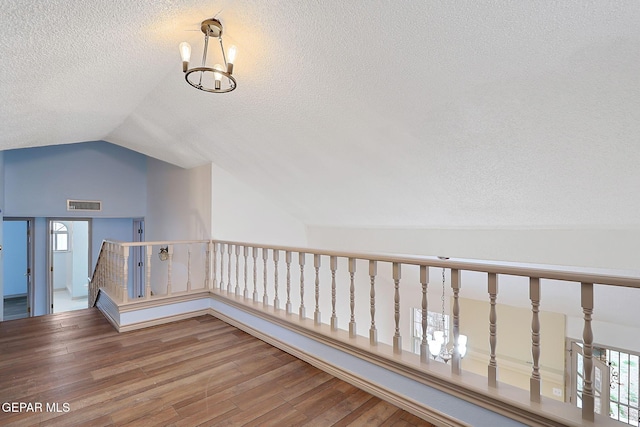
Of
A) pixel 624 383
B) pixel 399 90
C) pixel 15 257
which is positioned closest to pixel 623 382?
pixel 624 383

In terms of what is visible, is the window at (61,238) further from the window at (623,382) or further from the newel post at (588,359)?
the window at (623,382)

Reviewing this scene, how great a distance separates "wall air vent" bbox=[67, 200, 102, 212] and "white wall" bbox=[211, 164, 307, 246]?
3.39m

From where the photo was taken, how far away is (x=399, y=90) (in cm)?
207

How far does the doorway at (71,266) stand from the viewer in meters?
7.72

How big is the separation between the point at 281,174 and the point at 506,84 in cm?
265

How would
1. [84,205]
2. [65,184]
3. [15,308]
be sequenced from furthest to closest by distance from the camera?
[15,308] → [84,205] → [65,184]

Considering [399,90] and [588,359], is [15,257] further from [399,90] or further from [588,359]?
[588,359]

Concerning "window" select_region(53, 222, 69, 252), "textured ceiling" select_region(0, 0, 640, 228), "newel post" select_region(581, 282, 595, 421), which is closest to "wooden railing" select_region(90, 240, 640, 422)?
"newel post" select_region(581, 282, 595, 421)

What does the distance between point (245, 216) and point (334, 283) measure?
251 cm

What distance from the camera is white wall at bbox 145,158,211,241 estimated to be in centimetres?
462

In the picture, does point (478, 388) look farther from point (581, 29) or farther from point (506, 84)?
point (581, 29)

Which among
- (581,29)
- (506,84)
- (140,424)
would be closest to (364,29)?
(506,84)

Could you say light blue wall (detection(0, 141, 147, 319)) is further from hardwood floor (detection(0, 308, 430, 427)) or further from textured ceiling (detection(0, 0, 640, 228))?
hardwood floor (detection(0, 308, 430, 427))

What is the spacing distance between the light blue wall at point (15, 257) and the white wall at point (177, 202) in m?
3.25
